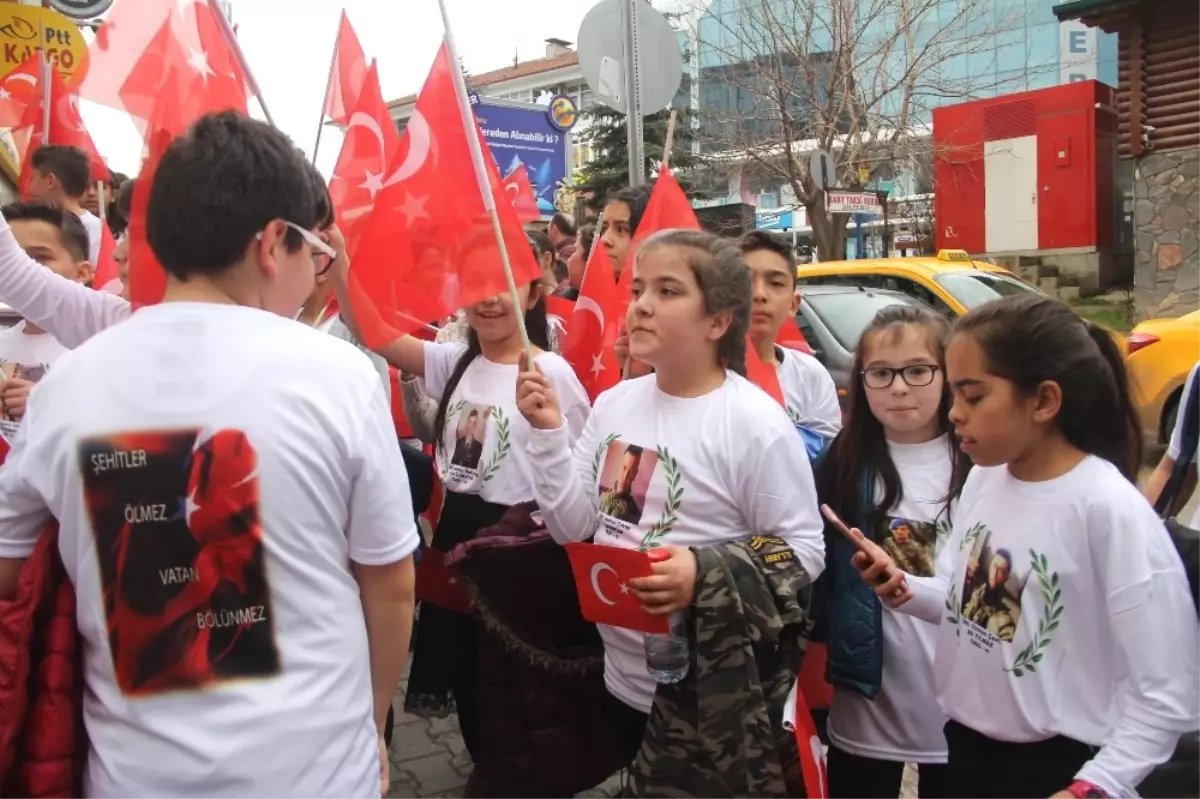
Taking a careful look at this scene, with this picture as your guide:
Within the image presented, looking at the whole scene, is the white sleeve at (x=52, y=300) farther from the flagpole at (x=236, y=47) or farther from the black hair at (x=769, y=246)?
the black hair at (x=769, y=246)

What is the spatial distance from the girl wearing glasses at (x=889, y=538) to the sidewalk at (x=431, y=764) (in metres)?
1.43

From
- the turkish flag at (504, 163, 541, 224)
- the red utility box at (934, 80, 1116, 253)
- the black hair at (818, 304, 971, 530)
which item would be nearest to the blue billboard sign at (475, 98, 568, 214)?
the red utility box at (934, 80, 1116, 253)

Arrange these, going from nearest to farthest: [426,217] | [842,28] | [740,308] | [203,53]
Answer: [740,308]
[426,217]
[203,53]
[842,28]

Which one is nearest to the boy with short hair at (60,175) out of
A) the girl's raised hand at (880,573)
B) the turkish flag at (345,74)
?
the turkish flag at (345,74)

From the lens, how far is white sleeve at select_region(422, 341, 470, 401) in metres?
3.45

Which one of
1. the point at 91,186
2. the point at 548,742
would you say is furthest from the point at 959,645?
the point at 91,186

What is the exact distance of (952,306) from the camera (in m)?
8.55

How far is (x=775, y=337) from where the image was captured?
3.69 metres

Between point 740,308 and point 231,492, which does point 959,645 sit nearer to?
point 740,308

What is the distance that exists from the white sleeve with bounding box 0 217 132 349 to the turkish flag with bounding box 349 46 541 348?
68 centimetres

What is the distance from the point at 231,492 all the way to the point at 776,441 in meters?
1.24

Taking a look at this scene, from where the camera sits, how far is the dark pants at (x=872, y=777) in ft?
8.30

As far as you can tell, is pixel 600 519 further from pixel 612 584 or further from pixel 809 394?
pixel 809 394

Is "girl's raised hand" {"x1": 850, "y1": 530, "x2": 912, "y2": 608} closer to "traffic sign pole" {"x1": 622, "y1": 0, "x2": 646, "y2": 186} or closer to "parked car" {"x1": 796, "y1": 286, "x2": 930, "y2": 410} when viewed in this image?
"traffic sign pole" {"x1": 622, "y1": 0, "x2": 646, "y2": 186}
